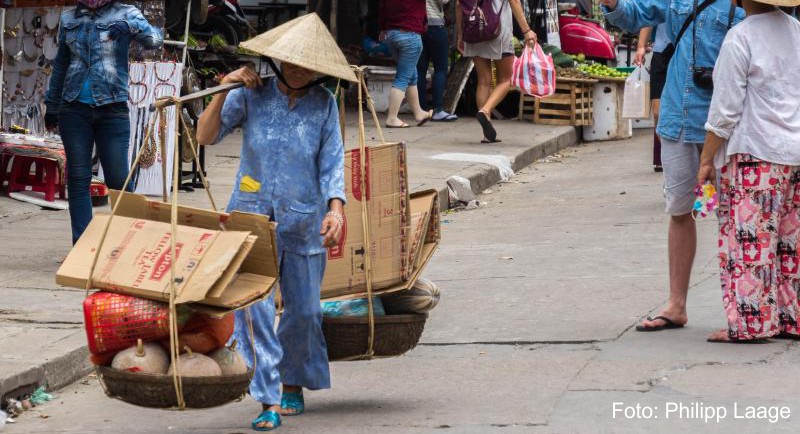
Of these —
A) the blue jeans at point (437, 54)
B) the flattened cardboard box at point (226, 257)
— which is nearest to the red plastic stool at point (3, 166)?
the blue jeans at point (437, 54)

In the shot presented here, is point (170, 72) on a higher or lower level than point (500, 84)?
higher

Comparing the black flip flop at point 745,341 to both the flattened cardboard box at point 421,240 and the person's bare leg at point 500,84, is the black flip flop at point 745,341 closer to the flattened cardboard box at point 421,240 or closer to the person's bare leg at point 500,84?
the flattened cardboard box at point 421,240

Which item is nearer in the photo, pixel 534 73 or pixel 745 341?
pixel 745 341

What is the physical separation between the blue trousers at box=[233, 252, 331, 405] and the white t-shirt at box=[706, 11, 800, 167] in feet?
6.78

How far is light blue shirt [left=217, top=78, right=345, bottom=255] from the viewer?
18.3 ft

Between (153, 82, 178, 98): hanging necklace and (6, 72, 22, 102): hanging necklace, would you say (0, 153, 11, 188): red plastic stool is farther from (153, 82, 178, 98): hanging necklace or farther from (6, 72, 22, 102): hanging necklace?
(153, 82, 178, 98): hanging necklace

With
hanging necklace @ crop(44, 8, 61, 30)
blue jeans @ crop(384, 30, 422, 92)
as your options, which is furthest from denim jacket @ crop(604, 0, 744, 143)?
blue jeans @ crop(384, 30, 422, 92)

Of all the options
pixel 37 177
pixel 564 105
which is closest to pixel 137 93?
pixel 37 177

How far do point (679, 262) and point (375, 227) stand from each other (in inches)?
72.9

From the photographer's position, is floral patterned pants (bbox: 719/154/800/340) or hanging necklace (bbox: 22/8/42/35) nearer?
floral patterned pants (bbox: 719/154/800/340)

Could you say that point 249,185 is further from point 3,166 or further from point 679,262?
point 3,166

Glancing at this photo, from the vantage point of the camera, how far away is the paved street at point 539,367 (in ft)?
18.6

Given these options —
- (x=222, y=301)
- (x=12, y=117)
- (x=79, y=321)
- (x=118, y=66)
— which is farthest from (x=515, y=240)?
(x=222, y=301)

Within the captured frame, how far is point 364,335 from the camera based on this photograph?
5.88 m
